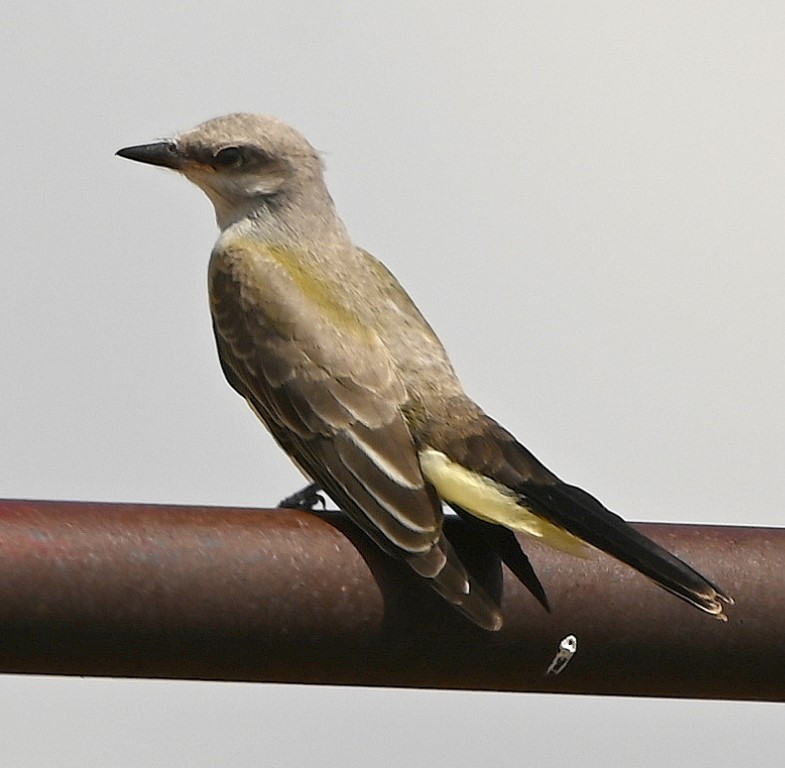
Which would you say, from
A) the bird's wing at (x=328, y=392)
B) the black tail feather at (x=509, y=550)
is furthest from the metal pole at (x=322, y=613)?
the bird's wing at (x=328, y=392)

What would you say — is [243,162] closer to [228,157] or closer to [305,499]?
[228,157]

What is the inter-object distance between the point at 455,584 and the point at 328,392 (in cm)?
135

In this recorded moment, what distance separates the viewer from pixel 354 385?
5.33 meters

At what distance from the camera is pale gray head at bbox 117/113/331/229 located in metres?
6.66

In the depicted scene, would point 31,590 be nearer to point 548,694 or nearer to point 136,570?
point 136,570

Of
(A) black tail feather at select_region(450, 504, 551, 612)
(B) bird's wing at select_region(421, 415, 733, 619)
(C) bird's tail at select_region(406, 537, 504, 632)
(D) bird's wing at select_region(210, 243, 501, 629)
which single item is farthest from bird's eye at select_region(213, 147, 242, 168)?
(C) bird's tail at select_region(406, 537, 504, 632)

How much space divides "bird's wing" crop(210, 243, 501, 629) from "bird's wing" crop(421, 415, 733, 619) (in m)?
0.11

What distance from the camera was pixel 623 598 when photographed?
12.3 ft

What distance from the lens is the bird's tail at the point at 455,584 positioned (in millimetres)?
3760

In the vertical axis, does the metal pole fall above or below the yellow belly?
below

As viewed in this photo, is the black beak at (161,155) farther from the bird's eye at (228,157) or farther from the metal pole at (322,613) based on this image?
the metal pole at (322,613)

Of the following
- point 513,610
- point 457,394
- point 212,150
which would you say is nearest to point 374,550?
point 513,610

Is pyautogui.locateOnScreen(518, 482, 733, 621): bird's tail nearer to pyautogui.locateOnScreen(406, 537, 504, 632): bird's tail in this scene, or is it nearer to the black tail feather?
the black tail feather

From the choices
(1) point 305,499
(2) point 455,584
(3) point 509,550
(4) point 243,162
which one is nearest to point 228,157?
(4) point 243,162
